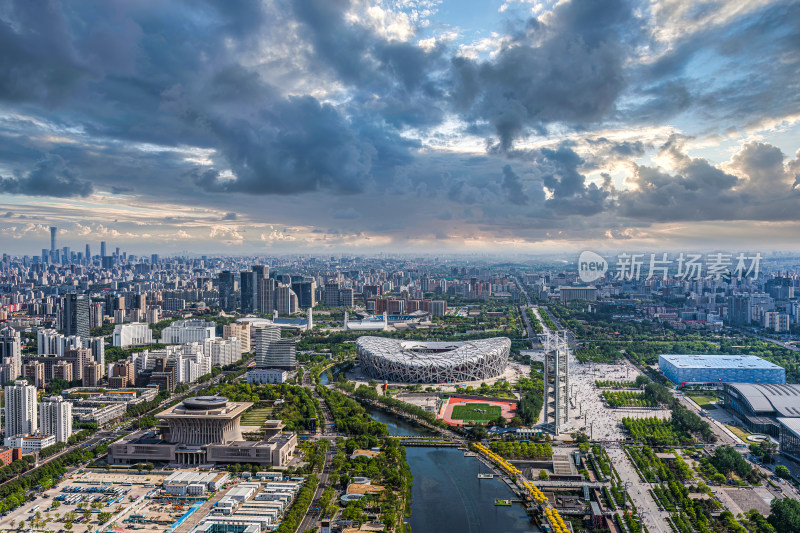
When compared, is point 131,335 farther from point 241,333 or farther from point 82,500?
point 82,500

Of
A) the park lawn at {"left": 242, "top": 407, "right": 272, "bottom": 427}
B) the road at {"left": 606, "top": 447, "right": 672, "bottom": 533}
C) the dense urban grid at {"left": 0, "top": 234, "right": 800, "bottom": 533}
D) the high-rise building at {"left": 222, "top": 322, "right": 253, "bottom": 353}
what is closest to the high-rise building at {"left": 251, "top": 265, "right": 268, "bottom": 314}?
the dense urban grid at {"left": 0, "top": 234, "right": 800, "bottom": 533}

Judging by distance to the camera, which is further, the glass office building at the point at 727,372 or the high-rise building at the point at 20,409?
the glass office building at the point at 727,372

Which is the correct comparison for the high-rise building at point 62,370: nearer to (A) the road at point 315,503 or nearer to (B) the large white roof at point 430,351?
(B) the large white roof at point 430,351

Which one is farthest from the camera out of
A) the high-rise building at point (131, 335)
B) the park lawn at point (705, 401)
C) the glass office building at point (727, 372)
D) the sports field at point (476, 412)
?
the high-rise building at point (131, 335)

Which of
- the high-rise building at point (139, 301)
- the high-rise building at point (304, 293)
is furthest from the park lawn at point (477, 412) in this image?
the high-rise building at point (139, 301)

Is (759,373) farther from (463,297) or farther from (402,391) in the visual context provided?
(463,297)

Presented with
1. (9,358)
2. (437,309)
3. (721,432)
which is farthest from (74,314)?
(721,432)

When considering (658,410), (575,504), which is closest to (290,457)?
(575,504)
